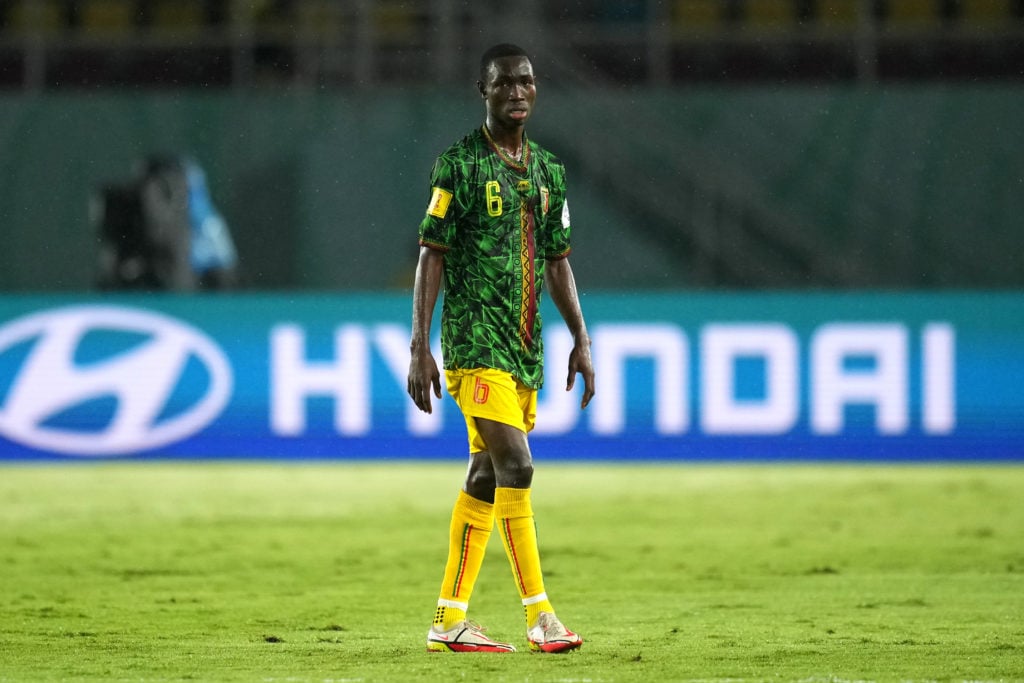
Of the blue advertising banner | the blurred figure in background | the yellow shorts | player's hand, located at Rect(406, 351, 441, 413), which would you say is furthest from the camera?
the blurred figure in background

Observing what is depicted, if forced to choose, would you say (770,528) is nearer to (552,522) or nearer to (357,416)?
(552,522)

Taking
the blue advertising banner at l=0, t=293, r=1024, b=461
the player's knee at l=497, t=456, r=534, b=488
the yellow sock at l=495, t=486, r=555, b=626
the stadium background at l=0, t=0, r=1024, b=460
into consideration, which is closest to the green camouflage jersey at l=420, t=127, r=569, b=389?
the player's knee at l=497, t=456, r=534, b=488

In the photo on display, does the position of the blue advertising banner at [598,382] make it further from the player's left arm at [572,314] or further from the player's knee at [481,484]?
the player's knee at [481,484]

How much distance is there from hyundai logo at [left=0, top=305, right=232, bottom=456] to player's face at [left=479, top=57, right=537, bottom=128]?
7715 millimetres

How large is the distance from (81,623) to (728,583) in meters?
3.00

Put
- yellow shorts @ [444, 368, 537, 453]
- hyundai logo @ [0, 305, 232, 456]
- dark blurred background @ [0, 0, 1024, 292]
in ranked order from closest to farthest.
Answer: yellow shorts @ [444, 368, 537, 453]
hyundai logo @ [0, 305, 232, 456]
dark blurred background @ [0, 0, 1024, 292]

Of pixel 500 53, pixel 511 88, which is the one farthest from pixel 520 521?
pixel 500 53

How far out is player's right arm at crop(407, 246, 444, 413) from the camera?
18.0ft

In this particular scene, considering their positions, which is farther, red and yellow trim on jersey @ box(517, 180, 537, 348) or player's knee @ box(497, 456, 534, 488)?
red and yellow trim on jersey @ box(517, 180, 537, 348)

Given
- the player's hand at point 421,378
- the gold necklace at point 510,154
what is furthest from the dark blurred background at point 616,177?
the player's hand at point 421,378

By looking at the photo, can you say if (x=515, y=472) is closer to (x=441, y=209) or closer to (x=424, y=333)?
(x=424, y=333)

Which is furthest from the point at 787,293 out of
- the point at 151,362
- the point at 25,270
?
the point at 25,270

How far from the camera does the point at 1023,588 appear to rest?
747cm

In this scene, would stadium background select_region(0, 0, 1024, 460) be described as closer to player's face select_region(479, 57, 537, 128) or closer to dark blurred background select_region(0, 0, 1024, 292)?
dark blurred background select_region(0, 0, 1024, 292)
